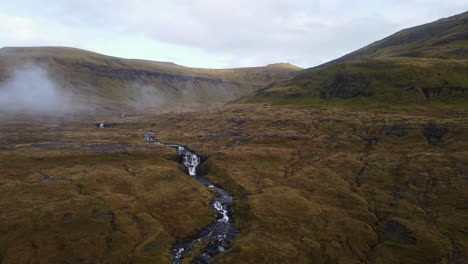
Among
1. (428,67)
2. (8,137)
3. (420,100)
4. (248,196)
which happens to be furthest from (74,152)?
(428,67)

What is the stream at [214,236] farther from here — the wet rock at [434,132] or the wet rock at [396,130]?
the wet rock at [434,132]

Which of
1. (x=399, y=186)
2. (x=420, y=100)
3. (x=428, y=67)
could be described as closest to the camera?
(x=399, y=186)

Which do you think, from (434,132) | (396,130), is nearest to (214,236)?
(396,130)

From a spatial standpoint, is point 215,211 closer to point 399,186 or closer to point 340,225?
point 340,225

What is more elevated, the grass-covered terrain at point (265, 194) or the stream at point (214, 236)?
the grass-covered terrain at point (265, 194)

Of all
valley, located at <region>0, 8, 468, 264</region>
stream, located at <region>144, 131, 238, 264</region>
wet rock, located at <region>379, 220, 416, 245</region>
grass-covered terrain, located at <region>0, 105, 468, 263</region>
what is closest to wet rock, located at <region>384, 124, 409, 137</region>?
valley, located at <region>0, 8, 468, 264</region>

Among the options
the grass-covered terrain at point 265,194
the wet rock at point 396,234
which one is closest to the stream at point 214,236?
the grass-covered terrain at point 265,194

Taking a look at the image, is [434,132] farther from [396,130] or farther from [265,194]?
[265,194]

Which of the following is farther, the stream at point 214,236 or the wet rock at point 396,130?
the wet rock at point 396,130
